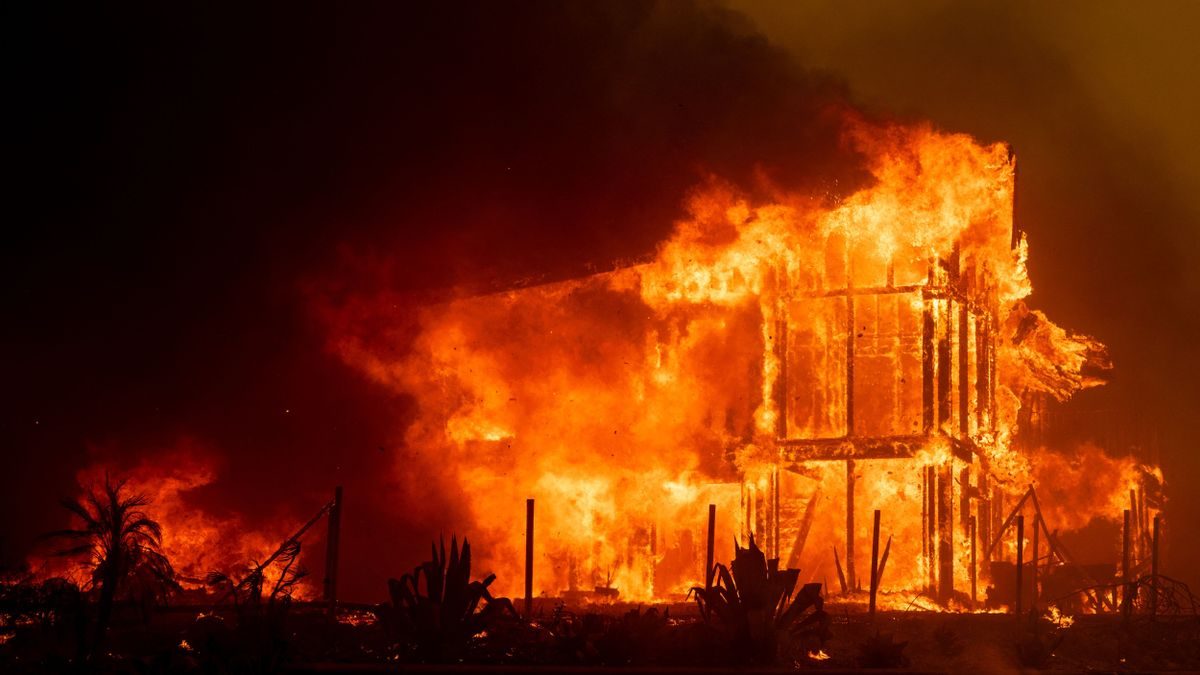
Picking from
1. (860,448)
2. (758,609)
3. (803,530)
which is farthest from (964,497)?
(758,609)

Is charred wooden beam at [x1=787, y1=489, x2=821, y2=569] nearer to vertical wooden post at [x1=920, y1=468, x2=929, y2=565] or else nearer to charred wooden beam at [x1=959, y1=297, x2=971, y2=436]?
vertical wooden post at [x1=920, y1=468, x2=929, y2=565]

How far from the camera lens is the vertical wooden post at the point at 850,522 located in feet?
84.6

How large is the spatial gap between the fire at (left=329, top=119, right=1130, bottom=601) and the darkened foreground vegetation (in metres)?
8.38

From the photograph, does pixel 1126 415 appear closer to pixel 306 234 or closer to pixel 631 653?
pixel 306 234

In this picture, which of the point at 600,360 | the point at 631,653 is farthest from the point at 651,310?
the point at 631,653

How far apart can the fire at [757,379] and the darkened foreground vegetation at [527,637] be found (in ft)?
27.5

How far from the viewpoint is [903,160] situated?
2666cm

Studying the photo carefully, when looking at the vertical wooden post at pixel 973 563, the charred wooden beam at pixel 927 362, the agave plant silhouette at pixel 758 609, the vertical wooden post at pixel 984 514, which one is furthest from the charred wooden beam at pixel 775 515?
the agave plant silhouette at pixel 758 609

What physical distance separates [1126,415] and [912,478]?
46.1ft

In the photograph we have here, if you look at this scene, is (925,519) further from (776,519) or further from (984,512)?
(776,519)

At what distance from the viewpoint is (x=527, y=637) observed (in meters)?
16.7

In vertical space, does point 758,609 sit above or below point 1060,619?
above

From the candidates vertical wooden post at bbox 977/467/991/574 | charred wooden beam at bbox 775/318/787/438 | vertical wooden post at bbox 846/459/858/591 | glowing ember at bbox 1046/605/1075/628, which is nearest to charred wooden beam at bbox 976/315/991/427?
vertical wooden post at bbox 977/467/991/574

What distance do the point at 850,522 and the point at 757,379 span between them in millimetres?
3685
